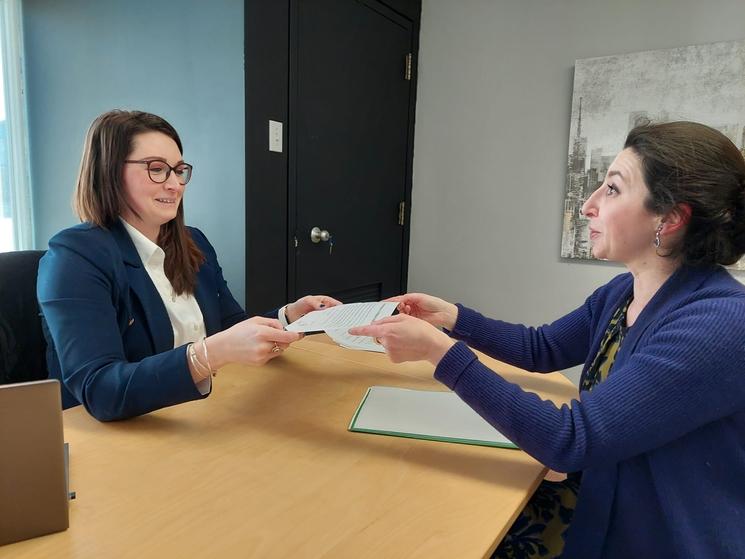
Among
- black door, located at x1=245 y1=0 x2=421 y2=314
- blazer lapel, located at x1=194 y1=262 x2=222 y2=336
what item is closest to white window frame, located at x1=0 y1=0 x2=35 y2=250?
black door, located at x1=245 y1=0 x2=421 y2=314

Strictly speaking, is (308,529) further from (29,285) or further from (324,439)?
(29,285)

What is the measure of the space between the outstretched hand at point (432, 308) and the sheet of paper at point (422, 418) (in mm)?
271

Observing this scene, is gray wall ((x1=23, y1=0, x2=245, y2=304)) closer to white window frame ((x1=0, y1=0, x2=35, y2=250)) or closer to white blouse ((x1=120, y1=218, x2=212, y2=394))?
white window frame ((x1=0, y1=0, x2=35, y2=250))

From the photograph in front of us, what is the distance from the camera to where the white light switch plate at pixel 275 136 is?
212cm

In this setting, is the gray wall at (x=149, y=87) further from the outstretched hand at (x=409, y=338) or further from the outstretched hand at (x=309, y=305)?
the outstretched hand at (x=409, y=338)

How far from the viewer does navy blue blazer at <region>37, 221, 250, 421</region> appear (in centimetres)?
100

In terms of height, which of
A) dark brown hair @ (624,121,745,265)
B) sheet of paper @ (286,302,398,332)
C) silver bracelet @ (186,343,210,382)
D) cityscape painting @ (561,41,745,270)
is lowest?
silver bracelet @ (186,343,210,382)

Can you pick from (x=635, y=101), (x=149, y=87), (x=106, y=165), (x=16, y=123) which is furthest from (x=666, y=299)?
(x=16, y=123)

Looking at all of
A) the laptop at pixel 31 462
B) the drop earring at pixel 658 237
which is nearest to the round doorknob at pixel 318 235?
the drop earring at pixel 658 237

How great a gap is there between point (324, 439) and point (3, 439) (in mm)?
509

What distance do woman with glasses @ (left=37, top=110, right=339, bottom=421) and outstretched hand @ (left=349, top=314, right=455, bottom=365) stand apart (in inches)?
7.6

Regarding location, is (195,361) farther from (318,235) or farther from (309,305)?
(318,235)

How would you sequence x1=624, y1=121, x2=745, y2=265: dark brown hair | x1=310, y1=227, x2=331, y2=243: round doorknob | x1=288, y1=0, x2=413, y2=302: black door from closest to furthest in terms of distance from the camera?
x1=624, y1=121, x2=745, y2=265: dark brown hair
x1=288, y1=0, x2=413, y2=302: black door
x1=310, y1=227, x2=331, y2=243: round doorknob

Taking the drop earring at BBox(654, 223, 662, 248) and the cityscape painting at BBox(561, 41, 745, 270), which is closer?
the drop earring at BBox(654, 223, 662, 248)
